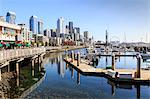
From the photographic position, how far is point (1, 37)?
63.0m

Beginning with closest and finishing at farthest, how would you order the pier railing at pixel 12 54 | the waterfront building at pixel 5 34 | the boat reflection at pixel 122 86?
the pier railing at pixel 12 54, the boat reflection at pixel 122 86, the waterfront building at pixel 5 34

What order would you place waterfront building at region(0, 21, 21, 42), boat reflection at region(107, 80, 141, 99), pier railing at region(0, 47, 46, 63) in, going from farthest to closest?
waterfront building at region(0, 21, 21, 42) → boat reflection at region(107, 80, 141, 99) → pier railing at region(0, 47, 46, 63)

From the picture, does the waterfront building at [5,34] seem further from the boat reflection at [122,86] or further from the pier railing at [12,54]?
the boat reflection at [122,86]

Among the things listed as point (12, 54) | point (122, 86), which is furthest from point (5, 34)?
point (122, 86)

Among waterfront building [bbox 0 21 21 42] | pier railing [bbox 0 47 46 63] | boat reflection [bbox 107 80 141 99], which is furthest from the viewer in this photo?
waterfront building [bbox 0 21 21 42]

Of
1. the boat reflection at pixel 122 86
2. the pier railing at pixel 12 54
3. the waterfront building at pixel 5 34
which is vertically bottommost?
the boat reflection at pixel 122 86

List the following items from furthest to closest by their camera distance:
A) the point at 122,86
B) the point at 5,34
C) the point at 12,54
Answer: the point at 5,34
the point at 122,86
the point at 12,54

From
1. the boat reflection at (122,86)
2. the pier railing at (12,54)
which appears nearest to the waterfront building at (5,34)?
the pier railing at (12,54)

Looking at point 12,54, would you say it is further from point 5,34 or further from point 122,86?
point 5,34

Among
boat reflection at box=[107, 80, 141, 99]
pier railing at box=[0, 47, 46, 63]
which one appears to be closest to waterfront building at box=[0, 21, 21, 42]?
pier railing at box=[0, 47, 46, 63]

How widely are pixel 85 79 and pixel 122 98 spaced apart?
1285 cm

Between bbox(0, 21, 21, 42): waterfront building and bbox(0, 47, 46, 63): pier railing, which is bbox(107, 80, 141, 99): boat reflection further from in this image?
bbox(0, 21, 21, 42): waterfront building

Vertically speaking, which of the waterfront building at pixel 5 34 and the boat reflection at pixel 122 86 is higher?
the waterfront building at pixel 5 34

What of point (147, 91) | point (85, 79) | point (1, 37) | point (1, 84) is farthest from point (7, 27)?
point (147, 91)
